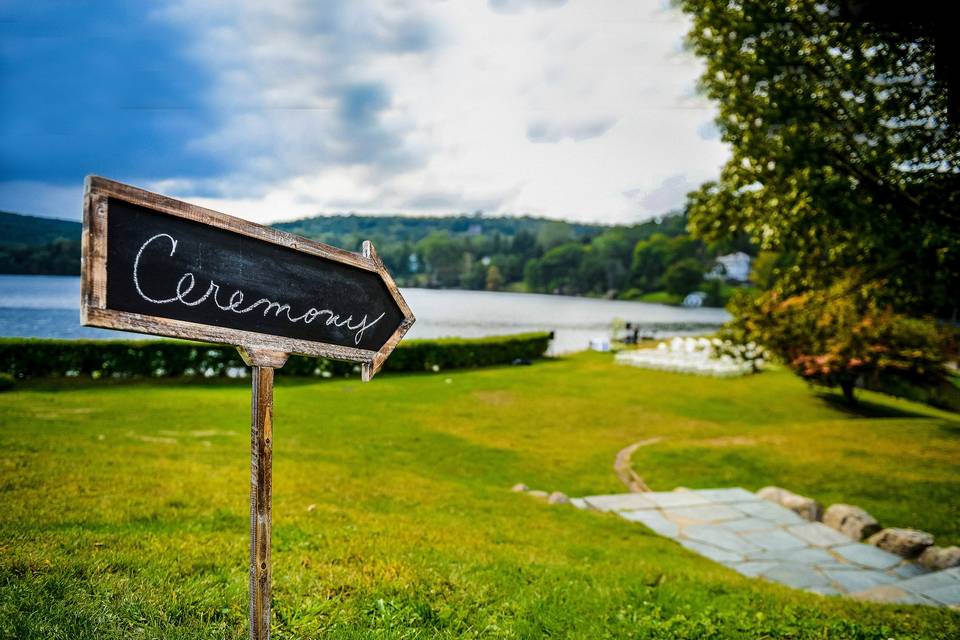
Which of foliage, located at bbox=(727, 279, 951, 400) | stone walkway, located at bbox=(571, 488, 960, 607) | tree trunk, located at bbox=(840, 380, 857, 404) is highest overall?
foliage, located at bbox=(727, 279, 951, 400)

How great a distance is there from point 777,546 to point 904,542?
4.88ft

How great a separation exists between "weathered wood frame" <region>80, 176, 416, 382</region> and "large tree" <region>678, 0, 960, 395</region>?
23.8 feet

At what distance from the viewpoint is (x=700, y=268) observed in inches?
3681

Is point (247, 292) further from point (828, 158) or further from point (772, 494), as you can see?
point (772, 494)

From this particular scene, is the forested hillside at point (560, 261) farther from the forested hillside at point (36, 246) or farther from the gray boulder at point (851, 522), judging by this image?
the gray boulder at point (851, 522)

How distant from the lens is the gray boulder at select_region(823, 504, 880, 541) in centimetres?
751

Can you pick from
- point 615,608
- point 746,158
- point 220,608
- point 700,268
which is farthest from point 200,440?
point 700,268

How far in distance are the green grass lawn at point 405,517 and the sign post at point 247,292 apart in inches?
53.8

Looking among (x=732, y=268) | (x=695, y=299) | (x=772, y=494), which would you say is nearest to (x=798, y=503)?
(x=772, y=494)

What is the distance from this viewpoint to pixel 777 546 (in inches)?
277

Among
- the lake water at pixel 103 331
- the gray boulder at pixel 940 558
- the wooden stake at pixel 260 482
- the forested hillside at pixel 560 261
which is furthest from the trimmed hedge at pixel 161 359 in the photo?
the forested hillside at pixel 560 261

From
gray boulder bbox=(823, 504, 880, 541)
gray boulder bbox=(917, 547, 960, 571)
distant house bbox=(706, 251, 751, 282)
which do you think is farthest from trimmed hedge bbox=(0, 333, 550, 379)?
distant house bbox=(706, 251, 751, 282)

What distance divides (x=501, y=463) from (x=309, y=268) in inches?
338

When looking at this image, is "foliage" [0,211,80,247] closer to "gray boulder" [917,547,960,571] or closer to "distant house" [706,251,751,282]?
"gray boulder" [917,547,960,571]
